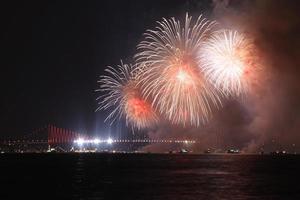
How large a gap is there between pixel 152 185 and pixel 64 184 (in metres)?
15.1

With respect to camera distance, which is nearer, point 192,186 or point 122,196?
point 122,196

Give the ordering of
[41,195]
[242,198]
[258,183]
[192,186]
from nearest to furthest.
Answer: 1. [242,198]
2. [41,195]
3. [192,186]
4. [258,183]

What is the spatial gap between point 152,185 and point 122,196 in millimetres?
15260

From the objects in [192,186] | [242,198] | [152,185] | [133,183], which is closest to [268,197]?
[242,198]

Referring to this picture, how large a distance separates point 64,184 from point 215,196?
100 feet

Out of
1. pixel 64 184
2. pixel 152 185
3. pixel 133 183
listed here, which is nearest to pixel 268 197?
pixel 152 185

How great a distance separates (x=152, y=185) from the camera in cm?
8569

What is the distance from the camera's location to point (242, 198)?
6762 cm

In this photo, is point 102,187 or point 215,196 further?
point 102,187

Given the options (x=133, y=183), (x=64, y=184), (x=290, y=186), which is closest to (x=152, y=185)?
(x=133, y=183)

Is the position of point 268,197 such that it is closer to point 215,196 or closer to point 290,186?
point 215,196

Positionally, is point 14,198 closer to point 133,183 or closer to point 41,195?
point 41,195

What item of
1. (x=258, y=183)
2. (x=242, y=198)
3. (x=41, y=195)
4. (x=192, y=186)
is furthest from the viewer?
(x=258, y=183)

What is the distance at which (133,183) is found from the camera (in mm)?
90438
